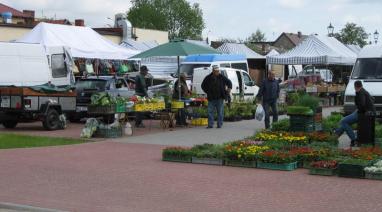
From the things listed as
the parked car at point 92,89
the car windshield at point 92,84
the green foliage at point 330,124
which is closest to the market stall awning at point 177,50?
the parked car at point 92,89

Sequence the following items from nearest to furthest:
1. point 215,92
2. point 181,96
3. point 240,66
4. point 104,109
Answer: point 104,109
point 215,92
point 181,96
point 240,66

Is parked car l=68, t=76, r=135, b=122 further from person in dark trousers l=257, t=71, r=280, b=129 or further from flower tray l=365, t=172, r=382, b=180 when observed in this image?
flower tray l=365, t=172, r=382, b=180

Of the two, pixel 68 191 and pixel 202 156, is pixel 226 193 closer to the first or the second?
pixel 68 191

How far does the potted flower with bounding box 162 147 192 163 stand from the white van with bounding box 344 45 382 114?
346 inches

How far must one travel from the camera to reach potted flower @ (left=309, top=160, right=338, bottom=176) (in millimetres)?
11439

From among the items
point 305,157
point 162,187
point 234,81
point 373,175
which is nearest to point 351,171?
point 373,175

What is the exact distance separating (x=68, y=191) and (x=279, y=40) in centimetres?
10901

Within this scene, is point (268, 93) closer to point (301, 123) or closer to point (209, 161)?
point (301, 123)

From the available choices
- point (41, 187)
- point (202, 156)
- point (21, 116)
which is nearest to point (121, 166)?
point (202, 156)

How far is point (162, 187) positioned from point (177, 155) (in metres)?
A: 3.02

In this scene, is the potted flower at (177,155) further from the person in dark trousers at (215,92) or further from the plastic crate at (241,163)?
the person in dark trousers at (215,92)

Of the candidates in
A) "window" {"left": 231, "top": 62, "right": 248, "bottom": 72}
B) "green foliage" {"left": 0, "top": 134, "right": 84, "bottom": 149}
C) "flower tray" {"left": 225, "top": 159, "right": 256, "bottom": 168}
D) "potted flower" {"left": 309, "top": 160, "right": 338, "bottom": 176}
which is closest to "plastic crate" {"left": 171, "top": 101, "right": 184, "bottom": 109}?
"green foliage" {"left": 0, "top": 134, "right": 84, "bottom": 149}

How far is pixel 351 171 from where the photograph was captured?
11.2 m

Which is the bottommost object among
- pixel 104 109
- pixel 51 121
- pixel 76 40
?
pixel 51 121
